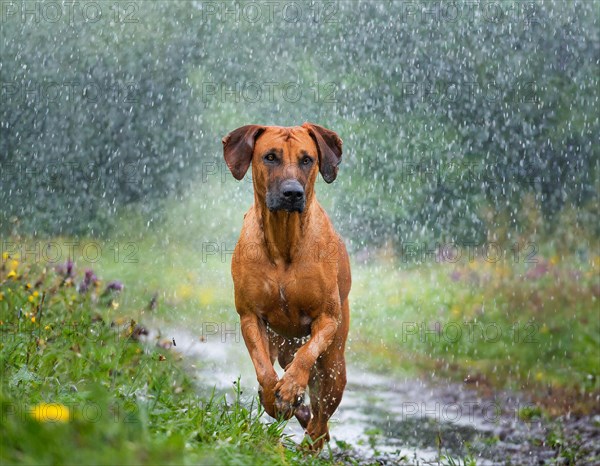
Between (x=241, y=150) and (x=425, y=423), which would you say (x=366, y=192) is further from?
(x=241, y=150)

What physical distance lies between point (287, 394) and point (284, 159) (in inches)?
44.5

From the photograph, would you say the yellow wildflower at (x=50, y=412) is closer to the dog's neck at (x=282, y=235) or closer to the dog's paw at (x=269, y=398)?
the dog's paw at (x=269, y=398)

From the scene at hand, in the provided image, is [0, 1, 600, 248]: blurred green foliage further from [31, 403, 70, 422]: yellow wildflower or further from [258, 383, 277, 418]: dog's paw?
[31, 403, 70, 422]: yellow wildflower

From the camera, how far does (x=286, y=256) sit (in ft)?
14.9

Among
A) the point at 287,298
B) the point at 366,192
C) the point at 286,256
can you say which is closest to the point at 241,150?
the point at 286,256

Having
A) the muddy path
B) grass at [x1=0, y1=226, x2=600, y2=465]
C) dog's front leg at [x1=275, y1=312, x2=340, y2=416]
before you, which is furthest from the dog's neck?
the muddy path

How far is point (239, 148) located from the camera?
4.65 m

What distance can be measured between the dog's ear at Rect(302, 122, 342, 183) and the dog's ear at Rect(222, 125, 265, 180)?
0.93 feet

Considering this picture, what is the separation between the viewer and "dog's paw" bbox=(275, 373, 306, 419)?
4.20 metres

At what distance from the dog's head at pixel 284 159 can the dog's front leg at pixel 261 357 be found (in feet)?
1.99

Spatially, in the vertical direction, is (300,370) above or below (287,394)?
above

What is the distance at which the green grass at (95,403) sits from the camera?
2336 mm

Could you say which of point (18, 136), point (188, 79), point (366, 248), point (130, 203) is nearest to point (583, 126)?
point (366, 248)

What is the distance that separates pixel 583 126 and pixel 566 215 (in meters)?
1.05
